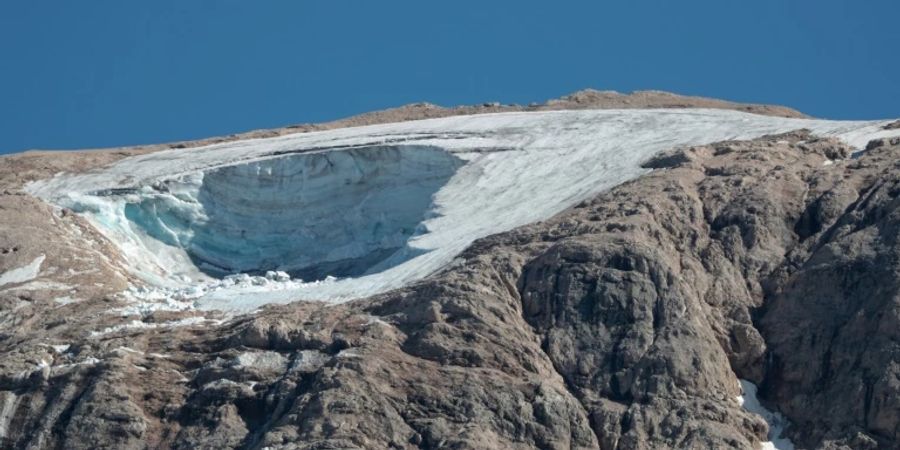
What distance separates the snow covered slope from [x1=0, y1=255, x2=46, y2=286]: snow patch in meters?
3.27

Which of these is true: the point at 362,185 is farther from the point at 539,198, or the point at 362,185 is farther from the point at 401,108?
the point at 401,108

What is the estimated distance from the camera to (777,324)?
147ft

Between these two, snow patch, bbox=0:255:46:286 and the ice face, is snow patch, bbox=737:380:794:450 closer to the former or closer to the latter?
the ice face

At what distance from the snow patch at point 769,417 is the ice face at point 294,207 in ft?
50.1

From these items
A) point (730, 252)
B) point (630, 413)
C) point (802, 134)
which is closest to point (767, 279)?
point (730, 252)

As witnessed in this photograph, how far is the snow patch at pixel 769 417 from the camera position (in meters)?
42.2

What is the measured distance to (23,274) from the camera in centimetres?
5231

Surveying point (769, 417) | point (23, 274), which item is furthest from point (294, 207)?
point (769, 417)

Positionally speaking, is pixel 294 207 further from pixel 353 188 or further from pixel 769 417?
pixel 769 417

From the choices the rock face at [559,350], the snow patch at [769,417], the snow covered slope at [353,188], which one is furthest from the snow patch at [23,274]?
the snow patch at [769,417]

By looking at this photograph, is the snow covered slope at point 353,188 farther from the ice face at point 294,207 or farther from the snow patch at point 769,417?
the snow patch at point 769,417

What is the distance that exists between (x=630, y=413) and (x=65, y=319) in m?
13.6

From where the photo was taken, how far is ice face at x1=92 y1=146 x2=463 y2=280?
192 ft

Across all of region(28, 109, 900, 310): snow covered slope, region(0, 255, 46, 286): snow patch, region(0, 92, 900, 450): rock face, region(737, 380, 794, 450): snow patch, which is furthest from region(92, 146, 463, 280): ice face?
region(737, 380, 794, 450): snow patch
